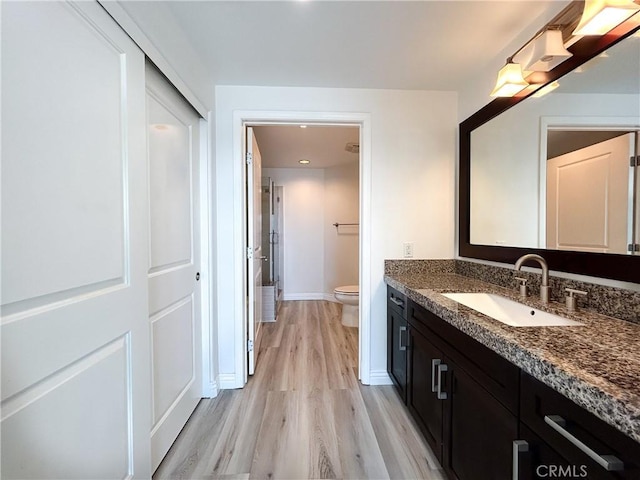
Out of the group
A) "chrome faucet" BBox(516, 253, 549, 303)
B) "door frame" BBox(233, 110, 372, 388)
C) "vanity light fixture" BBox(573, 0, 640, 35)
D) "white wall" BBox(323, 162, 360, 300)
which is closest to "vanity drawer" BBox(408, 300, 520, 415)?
"chrome faucet" BBox(516, 253, 549, 303)

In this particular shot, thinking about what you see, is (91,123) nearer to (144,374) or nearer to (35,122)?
(35,122)

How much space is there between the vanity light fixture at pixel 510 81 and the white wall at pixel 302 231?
3.39 metres

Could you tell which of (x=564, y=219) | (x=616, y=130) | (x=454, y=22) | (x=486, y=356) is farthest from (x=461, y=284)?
(x=454, y=22)

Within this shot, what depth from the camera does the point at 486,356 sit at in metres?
0.99

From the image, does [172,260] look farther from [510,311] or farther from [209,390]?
[510,311]

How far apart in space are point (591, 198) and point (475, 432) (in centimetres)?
106

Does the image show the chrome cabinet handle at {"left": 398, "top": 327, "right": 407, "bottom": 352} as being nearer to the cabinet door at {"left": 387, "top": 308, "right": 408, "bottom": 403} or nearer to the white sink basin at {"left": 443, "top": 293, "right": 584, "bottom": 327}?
the cabinet door at {"left": 387, "top": 308, "right": 408, "bottom": 403}

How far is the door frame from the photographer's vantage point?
214 cm

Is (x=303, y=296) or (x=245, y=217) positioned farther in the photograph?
(x=303, y=296)

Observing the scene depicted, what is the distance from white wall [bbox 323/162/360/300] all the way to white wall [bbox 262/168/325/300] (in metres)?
0.11

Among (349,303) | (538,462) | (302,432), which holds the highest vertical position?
(538,462)

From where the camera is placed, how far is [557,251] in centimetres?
135

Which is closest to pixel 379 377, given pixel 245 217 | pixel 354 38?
pixel 245 217

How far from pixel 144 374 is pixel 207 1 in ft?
5.64
